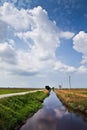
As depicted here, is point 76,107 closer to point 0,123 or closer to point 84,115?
point 84,115

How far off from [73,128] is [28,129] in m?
4.48

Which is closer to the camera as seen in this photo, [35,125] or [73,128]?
[73,128]

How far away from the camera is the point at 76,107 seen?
3862cm

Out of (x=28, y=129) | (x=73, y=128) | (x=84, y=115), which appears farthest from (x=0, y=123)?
(x=84, y=115)

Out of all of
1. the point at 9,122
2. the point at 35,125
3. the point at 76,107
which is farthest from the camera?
the point at 76,107

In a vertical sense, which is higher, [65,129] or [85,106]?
[85,106]

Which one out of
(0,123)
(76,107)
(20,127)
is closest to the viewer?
(0,123)

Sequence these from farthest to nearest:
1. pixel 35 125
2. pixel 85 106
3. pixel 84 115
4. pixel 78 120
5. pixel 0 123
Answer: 1. pixel 85 106
2. pixel 84 115
3. pixel 78 120
4. pixel 35 125
5. pixel 0 123

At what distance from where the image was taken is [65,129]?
23484 millimetres

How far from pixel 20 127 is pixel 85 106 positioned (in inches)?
582

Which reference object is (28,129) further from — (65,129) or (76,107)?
(76,107)

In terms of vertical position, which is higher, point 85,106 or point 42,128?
point 85,106

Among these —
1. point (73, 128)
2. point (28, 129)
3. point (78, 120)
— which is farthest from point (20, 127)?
point (78, 120)

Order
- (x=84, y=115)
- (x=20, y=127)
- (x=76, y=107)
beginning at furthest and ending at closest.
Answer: (x=76, y=107) → (x=84, y=115) → (x=20, y=127)
